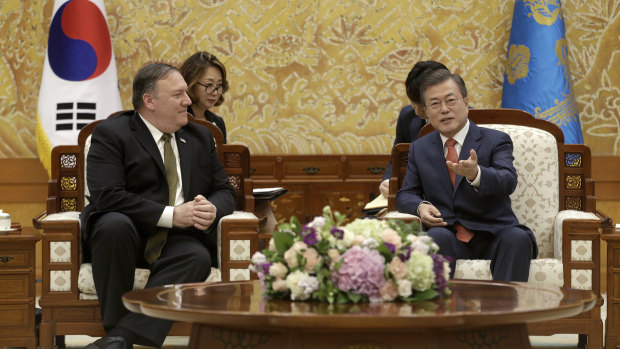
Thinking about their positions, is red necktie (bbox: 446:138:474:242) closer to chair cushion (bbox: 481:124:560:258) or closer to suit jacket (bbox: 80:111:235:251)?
chair cushion (bbox: 481:124:560:258)

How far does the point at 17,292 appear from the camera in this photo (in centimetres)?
409

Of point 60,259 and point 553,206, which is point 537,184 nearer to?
point 553,206

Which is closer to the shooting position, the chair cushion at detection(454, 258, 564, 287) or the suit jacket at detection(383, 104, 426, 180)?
the chair cushion at detection(454, 258, 564, 287)

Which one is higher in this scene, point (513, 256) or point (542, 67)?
point (542, 67)

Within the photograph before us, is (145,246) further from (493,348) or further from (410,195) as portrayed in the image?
(493,348)

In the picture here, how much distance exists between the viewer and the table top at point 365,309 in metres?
2.23

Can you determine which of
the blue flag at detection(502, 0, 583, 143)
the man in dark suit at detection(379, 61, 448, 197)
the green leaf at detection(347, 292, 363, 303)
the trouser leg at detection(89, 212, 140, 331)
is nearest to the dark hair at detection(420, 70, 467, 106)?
the man in dark suit at detection(379, 61, 448, 197)

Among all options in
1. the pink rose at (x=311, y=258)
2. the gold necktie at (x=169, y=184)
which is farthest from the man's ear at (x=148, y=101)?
the pink rose at (x=311, y=258)

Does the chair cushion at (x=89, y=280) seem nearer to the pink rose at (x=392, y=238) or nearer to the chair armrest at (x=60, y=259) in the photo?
the chair armrest at (x=60, y=259)

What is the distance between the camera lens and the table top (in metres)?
2.23

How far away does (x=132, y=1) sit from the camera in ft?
21.6

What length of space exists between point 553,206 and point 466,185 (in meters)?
0.51

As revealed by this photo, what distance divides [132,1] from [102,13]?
1.25ft

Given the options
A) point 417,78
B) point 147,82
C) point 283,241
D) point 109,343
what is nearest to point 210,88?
point 147,82
